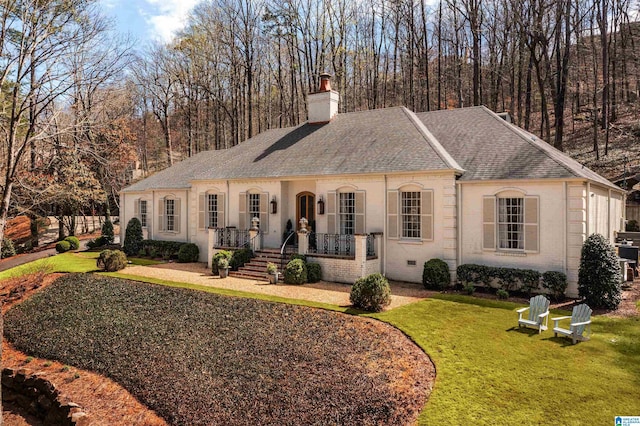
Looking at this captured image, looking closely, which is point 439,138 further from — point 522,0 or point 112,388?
point 522,0

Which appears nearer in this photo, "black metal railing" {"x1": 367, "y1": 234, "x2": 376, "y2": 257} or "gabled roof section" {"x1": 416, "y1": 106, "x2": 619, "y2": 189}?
"gabled roof section" {"x1": 416, "y1": 106, "x2": 619, "y2": 189}

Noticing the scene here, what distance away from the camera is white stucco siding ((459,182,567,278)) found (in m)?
13.4

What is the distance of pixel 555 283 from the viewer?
12969 millimetres

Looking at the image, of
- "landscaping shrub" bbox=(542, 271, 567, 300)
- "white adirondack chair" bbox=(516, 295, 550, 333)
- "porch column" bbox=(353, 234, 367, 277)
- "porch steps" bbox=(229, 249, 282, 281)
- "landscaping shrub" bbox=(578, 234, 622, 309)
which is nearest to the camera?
"white adirondack chair" bbox=(516, 295, 550, 333)

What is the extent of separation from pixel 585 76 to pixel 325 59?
93.4ft

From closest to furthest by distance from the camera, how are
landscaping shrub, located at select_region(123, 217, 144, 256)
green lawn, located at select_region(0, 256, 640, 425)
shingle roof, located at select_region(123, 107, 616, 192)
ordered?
green lawn, located at select_region(0, 256, 640, 425) < shingle roof, located at select_region(123, 107, 616, 192) < landscaping shrub, located at select_region(123, 217, 144, 256)

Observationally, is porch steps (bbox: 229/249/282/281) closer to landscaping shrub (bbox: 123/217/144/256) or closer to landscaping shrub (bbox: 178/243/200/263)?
landscaping shrub (bbox: 178/243/200/263)

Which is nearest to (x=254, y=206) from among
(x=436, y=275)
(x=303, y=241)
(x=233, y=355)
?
(x=303, y=241)

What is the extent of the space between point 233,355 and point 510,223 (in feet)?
34.2

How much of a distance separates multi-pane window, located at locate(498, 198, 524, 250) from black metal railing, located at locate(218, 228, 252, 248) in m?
11.0

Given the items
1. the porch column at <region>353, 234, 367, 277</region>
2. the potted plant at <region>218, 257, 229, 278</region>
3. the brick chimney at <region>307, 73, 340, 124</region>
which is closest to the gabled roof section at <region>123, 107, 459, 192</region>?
the brick chimney at <region>307, 73, 340, 124</region>

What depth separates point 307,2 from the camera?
36781mm

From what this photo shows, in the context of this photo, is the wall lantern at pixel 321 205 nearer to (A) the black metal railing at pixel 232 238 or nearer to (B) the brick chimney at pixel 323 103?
(A) the black metal railing at pixel 232 238

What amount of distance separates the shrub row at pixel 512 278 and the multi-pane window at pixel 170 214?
16909 millimetres
